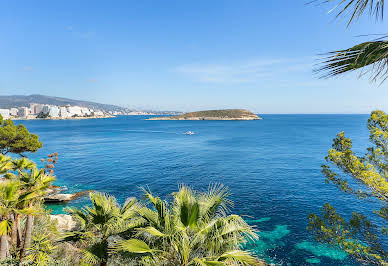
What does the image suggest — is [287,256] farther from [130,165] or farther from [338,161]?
[130,165]

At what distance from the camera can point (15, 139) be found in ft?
88.3

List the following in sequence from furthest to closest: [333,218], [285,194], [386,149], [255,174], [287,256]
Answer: [255,174] → [285,194] → [287,256] → [333,218] → [386,149]

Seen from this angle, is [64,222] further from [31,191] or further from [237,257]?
[237,257]

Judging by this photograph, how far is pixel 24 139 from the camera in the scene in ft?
89.5

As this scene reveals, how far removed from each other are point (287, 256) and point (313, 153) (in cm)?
4188

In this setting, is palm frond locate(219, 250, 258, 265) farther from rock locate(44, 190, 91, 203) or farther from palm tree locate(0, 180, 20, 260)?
rock locate(44, 190, 91, 203)

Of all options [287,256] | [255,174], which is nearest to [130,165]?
[255,174]

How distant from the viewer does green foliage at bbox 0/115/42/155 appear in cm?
2606

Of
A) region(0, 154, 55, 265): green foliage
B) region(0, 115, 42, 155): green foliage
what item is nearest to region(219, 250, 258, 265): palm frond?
region(0, 154, 55, 265): green foliage

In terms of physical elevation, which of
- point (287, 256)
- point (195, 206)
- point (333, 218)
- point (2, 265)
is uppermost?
point (195, 206)

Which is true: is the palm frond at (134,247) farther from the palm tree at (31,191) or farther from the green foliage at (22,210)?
the palm tree at (31,191)

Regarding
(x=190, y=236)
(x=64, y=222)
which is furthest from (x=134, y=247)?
(x=64, y=222)

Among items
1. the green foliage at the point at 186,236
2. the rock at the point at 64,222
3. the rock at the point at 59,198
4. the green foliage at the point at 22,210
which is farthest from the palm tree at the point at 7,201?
the rock at the point at 59,198

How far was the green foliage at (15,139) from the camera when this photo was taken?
85.5 feet
